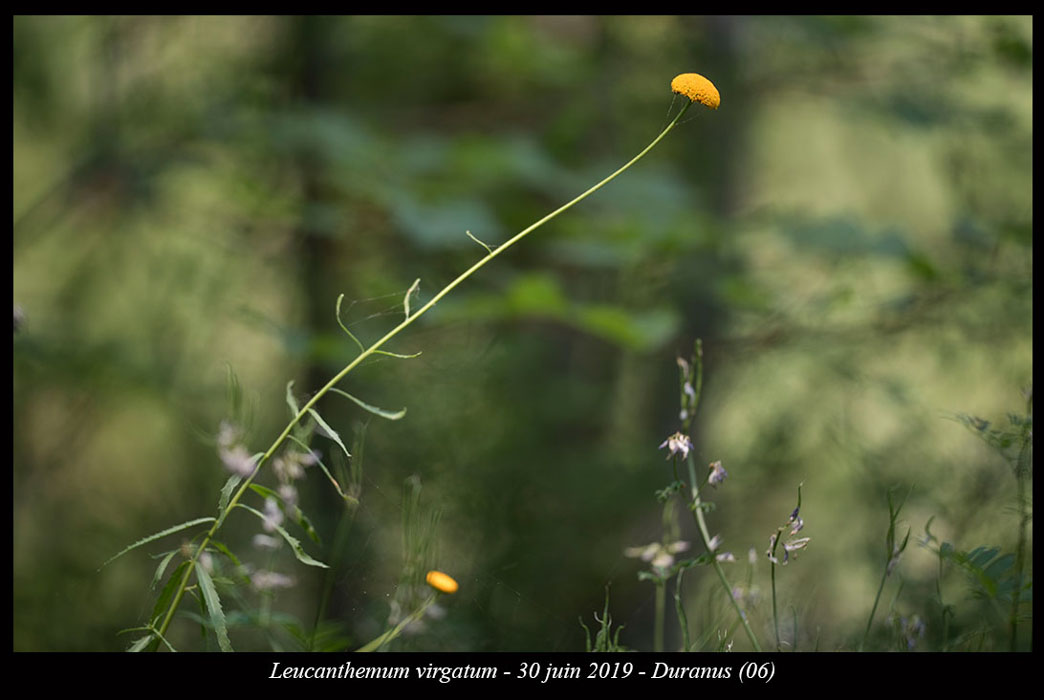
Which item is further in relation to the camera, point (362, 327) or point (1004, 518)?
point (362, 327)

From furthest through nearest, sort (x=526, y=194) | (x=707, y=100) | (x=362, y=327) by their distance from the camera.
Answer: (x=526, y=194) < (x=362, y=327) < (x=707, y=100)

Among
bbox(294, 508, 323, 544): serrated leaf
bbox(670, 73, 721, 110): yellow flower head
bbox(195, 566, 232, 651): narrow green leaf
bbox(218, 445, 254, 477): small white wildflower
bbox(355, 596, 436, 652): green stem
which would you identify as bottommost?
bbox(355, 596, 436, 652): green stem

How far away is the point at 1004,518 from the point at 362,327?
1.55 m

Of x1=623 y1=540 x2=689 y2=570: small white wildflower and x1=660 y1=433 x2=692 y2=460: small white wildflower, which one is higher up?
x1=660 y1=433 x2=692 y2=460: small white wildflower

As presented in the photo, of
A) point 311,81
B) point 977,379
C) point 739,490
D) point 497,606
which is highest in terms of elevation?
point 311,81

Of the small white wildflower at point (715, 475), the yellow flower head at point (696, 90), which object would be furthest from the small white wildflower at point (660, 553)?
the yellow flower head at point (696, 90)

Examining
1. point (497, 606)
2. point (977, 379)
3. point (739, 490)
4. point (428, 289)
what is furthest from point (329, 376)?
point (977, 379)

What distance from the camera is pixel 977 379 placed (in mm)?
2803

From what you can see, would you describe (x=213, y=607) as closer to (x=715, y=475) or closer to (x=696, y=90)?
(x=715, y=475)

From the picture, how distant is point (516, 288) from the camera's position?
1744mm

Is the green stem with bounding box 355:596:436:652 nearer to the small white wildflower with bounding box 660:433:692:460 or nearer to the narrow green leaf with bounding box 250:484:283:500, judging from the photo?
the narrow green leaf with bounding box 250:484:283:500

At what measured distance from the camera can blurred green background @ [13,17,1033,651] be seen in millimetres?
2023

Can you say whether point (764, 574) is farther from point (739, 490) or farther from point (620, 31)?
point (620, 31)

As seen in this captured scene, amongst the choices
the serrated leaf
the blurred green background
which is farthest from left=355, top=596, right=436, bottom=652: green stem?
the blurred green background
